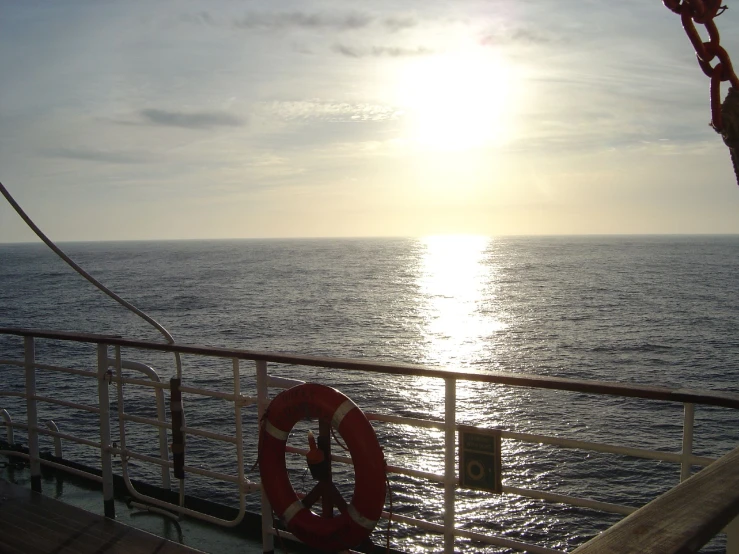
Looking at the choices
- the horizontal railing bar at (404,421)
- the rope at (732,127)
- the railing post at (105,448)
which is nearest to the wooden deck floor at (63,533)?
the railing post at (105,448)

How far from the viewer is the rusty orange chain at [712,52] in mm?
1519

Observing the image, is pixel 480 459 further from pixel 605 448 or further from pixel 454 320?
pixel 454 320

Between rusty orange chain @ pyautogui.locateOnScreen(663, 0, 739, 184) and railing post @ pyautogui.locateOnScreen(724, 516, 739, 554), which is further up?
rusty orange chain @ pyautogui.locateOnScreen(663, 0, 739, 184)

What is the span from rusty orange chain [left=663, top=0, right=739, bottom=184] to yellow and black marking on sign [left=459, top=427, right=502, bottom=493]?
1.25 metres

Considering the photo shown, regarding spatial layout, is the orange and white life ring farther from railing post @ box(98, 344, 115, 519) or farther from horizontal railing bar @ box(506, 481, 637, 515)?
railing post @ box(98, 344, 115, 519)

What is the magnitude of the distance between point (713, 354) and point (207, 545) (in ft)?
80.8

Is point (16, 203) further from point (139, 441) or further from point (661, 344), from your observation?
point (661, 344)

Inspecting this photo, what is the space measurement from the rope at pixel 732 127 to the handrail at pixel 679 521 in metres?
0.74

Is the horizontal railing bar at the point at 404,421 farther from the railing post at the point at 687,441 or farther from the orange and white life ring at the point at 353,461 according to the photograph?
the railing post at the point at 687,441

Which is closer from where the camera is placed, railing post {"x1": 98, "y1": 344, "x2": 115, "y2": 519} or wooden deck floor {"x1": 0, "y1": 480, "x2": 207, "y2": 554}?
wooden deck floor {"x1": 0, "y1": 480, "x2": 207, "y2": 554}

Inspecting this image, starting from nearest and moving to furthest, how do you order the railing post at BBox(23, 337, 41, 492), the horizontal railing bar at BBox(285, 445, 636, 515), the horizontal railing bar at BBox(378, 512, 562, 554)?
the horizontal railing bar at BBox(285, 445, 636, 515) < the horizontal railing bar at BBox(378, 512, 562, 554) < the railing post at BBox(23, 337, 41, 492)

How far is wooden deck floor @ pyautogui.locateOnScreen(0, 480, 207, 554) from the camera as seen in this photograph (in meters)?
2.86

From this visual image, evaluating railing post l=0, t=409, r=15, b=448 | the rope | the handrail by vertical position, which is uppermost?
the rope

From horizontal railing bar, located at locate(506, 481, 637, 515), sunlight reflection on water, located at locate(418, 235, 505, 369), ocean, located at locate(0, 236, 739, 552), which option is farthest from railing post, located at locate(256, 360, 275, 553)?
sunlight reflection on water, located at locate(418, 235, 505, 369)
